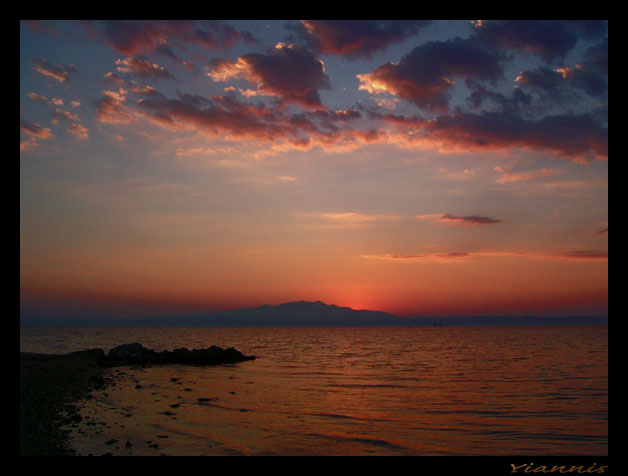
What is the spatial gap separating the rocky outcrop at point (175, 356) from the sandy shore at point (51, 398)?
7.01m

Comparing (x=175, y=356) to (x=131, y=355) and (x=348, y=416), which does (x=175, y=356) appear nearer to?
(x=131, y=355)

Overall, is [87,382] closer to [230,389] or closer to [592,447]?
[230,389]

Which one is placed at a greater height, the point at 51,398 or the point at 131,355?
the point at 51,398

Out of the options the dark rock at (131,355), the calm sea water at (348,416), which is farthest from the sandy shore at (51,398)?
the dark rock at (131,355)

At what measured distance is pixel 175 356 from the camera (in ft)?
171

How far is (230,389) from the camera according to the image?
2864 centimetres

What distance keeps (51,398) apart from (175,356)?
31123 mm

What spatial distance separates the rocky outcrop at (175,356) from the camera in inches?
1944

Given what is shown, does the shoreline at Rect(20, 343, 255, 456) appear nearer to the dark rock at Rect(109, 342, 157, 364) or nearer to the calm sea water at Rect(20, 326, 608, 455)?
the dark rock at Rect(109, 342, 157, 364)

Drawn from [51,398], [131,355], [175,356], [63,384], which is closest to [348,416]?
[51,398]

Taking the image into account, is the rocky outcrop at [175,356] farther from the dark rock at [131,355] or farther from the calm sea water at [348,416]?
the calm sea water at [348,416]

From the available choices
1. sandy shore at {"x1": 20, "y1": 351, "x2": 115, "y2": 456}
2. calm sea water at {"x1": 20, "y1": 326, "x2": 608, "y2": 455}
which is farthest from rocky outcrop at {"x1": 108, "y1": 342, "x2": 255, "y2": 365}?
calm sea water at {"x1": 20, "y1": 326, "x2": 608, "y2": 455}
